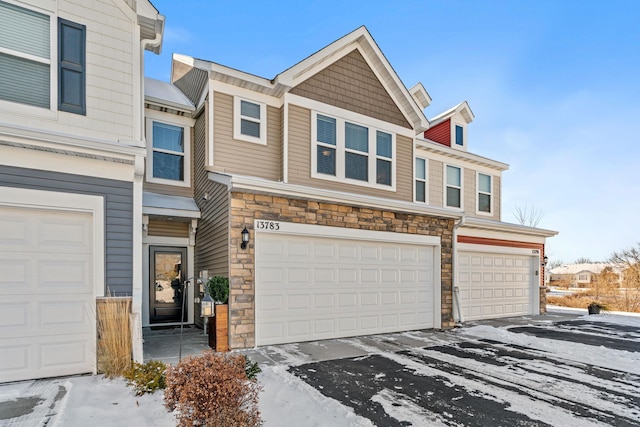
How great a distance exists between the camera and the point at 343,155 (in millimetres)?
9078

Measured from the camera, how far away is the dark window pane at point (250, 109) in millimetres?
8267

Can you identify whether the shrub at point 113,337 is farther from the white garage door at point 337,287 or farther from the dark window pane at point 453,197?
the dark window pane at point 453,197

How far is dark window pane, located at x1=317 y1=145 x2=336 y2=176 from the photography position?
882 cm

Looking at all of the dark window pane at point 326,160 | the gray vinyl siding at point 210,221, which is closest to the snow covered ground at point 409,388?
the gray vinyl siding at point 210,221

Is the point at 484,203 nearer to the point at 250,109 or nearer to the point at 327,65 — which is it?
the point at 327,65

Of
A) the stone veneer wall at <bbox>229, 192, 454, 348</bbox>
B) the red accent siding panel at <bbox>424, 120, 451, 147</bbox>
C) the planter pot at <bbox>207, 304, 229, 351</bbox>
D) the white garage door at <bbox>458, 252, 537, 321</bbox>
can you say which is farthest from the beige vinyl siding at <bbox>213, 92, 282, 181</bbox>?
the red accent siding panel at <bbox>424, 120, 451, 147</bbox>

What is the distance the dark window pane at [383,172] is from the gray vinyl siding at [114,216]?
6.14m

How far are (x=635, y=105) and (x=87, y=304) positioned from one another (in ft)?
64.9

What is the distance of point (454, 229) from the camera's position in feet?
32.5

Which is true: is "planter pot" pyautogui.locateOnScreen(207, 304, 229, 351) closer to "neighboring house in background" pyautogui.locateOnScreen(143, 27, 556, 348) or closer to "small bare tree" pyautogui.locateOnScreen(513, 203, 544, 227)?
"neighboring house in background" pyautogui.locateOnScreen(143, 27, 556, 348)

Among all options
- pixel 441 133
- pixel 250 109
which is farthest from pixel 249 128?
pixel 441 133

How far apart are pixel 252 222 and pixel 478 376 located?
4.62m

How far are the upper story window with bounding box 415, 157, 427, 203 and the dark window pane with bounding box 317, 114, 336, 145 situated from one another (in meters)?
4.13

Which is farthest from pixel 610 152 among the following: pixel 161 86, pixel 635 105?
pixel 161 86
